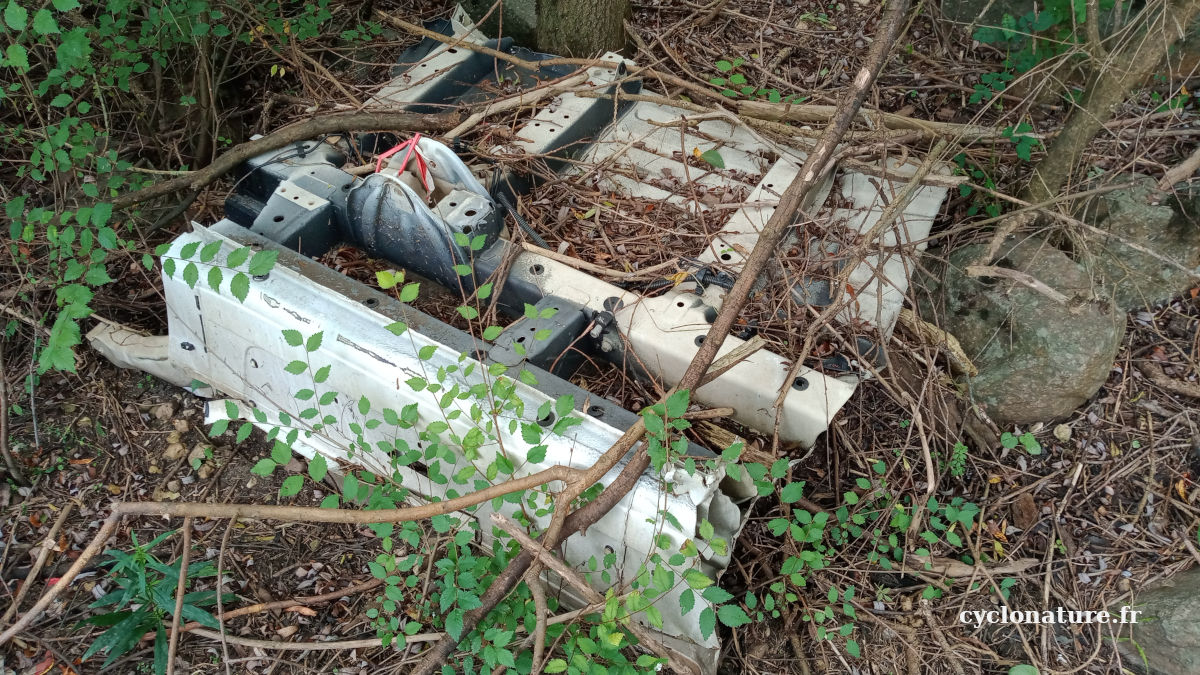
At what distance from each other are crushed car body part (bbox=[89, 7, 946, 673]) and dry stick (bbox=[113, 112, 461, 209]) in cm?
5

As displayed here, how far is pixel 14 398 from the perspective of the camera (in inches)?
123

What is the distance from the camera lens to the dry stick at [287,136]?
3.10 meters

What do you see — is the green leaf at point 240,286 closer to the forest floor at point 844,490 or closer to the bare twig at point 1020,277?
the forest floor at point 844,490

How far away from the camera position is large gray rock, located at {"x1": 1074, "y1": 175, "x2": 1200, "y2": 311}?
3.25 meters

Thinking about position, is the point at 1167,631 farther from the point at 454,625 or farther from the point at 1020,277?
the point at 454,625

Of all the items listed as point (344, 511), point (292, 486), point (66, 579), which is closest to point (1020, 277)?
point (344, 511)

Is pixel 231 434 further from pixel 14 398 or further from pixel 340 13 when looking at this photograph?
pixel 340 13

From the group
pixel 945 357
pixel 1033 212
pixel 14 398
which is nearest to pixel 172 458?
pixel 14 398

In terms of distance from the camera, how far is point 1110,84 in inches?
112

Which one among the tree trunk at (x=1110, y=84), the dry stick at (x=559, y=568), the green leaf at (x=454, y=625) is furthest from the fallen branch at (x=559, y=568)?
the tree trunk at (x=1110, y=84)

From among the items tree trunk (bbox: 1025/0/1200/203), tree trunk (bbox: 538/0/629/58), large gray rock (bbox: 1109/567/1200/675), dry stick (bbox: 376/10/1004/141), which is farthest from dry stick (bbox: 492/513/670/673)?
tree trunk (bbox: 538/0/629/58)

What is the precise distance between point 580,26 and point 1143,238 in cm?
256

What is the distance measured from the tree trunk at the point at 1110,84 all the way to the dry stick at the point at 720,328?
0.85 m

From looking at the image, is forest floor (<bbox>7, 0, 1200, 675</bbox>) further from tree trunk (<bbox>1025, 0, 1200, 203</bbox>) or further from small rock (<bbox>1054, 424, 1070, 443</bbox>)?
tree trunk (<bbox>1025, 0, 1200, 203</bbox>)
